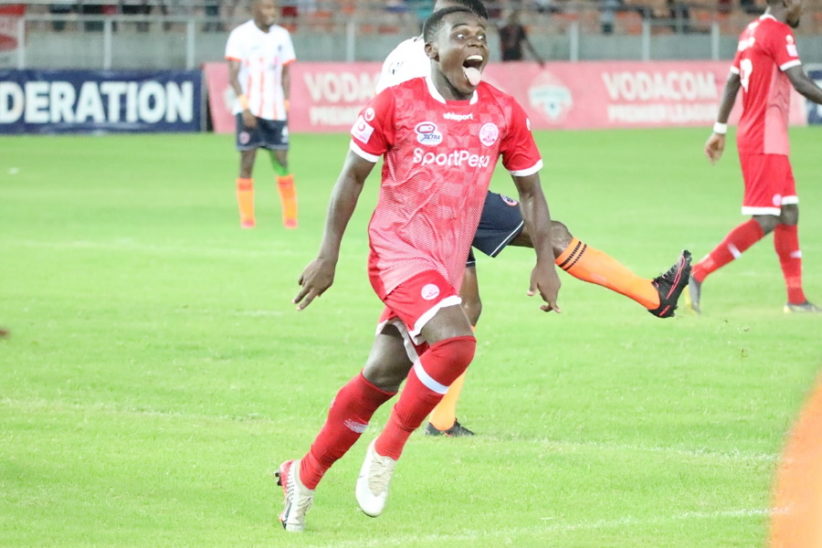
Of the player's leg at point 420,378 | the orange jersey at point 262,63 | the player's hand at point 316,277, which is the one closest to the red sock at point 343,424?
the player's leg at point 420,378

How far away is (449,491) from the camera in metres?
7.23

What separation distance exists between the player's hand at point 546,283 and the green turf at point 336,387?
898 millimetres

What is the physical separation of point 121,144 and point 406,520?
2393 cm

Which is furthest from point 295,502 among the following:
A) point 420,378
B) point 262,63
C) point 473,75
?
point 262,63

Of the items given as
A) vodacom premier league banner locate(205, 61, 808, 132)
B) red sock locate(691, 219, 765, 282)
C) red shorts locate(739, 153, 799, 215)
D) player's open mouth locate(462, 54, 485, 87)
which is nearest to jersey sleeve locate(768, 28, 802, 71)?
red shorts locate(739, 153, 799, 215)

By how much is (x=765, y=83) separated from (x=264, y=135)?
7147 mm

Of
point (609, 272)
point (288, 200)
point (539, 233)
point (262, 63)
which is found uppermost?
point (539, 233)

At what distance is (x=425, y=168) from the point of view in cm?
652

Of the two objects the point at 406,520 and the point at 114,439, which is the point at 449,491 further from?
the point at 114,439

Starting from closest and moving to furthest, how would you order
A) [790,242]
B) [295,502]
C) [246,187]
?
[295,502]
[790,242]
[246,187]

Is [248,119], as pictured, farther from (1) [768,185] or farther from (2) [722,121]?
(1) [768,185]

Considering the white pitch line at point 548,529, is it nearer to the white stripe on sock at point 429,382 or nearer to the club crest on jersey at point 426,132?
the white stripe on sock at point 429,382

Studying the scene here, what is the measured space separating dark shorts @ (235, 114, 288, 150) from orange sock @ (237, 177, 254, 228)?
0.40 metres

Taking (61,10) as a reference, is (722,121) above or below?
above
